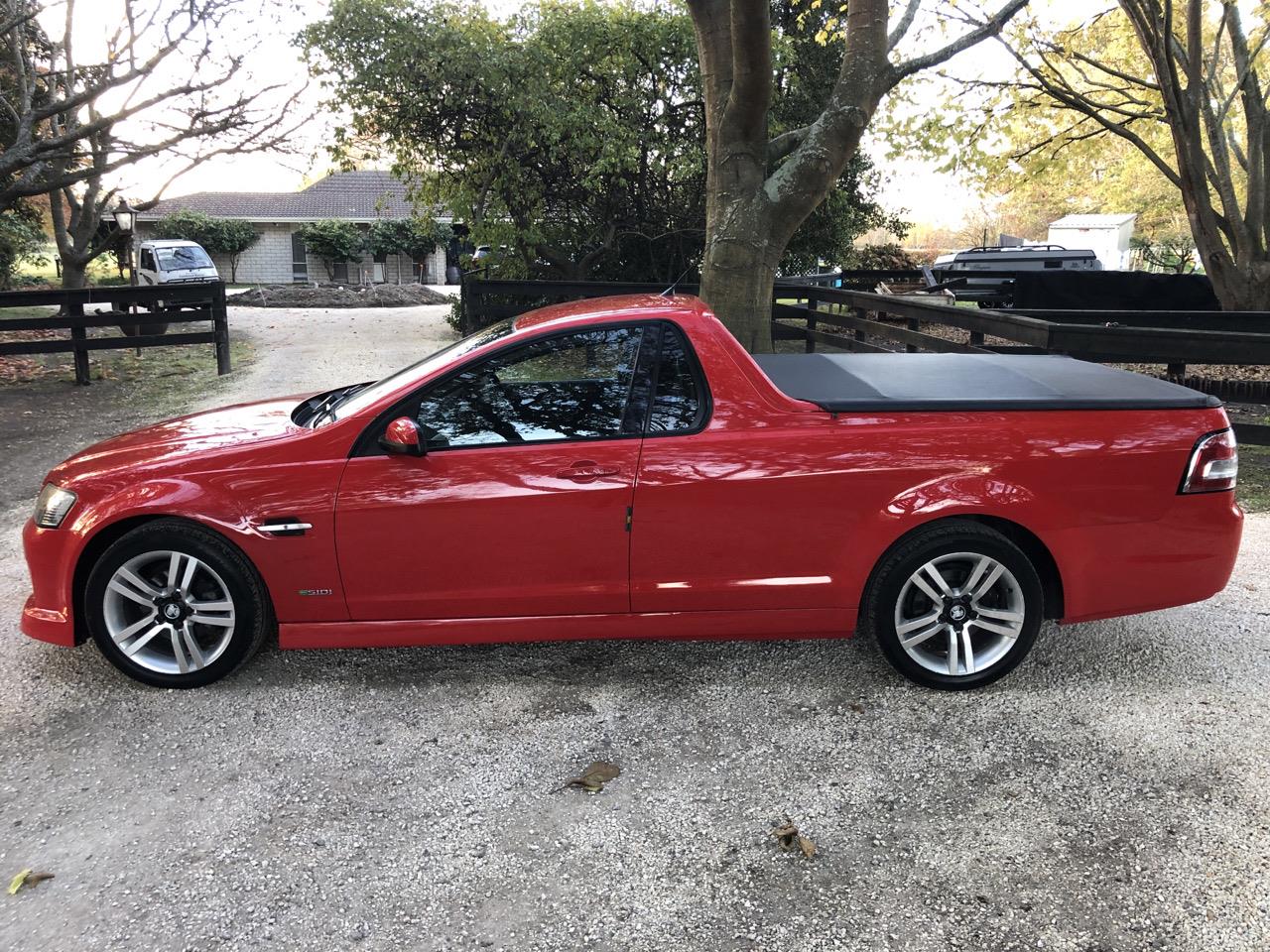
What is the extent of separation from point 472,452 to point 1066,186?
4489 centimetres

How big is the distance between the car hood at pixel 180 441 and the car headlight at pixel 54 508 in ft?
0.17

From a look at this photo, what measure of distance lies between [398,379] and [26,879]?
2.26 m

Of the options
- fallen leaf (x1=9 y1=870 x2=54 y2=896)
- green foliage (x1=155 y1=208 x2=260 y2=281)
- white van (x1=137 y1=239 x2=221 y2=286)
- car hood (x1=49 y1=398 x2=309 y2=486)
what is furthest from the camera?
green foliage (x1=155 y1=208 x2=260 y2=281)

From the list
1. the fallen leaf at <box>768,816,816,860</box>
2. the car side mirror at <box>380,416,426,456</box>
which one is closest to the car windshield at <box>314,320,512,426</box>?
the car side mirror at <box>380,416,426,456</box>

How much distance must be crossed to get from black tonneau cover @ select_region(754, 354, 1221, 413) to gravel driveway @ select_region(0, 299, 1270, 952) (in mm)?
1220

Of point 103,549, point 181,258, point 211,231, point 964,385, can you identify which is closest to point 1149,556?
point 964,385

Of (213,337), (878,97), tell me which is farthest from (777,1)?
(213,337)

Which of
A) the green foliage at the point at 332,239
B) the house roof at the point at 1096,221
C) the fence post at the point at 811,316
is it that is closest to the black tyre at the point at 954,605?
the fence post at the point at 811,316

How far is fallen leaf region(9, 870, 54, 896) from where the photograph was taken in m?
2.74

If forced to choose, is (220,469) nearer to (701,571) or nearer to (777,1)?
(701,571)

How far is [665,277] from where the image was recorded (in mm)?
16297

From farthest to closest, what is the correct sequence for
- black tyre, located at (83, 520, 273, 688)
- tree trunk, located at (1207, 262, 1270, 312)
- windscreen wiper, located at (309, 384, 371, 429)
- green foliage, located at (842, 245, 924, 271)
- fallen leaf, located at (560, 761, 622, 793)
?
1. green foliage, located at (842, 245, 924, 271)
2. tree trunk, located at (1207, 262, 1270, 312)
3. windscreen wiper, located at (309, 384, 371, 429)
4. black tyre, located at (83, 520, 273, 688)
5. fallen leaf, located at (560, 761, 622, 793)

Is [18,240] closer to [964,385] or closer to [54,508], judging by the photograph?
[54,508]

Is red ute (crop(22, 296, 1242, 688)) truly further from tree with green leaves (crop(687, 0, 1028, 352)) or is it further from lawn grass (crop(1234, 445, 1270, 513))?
tree with green leaves (crop(687, 0, 1028, 352))
